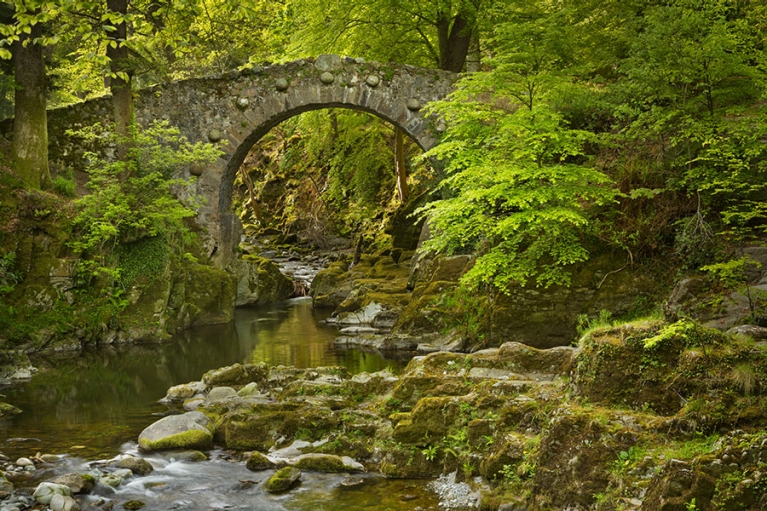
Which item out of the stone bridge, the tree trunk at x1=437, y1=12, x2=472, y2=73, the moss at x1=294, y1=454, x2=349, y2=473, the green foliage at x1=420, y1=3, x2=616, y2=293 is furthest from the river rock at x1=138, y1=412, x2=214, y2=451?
the tree trunk at x1=437, y1=12, x2=472, y2=73

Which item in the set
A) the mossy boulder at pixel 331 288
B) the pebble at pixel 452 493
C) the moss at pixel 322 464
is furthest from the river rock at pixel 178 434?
the mossy boulder at pixel 331 288

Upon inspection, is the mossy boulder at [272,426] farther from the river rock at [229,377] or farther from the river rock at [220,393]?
the river rock at [229,377]

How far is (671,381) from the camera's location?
514 centimetres

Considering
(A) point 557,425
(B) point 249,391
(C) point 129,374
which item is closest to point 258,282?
(C) point 129,374

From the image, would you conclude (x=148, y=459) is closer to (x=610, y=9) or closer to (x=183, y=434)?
(x=183, y=434)

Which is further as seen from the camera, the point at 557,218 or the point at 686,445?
the point at 557,218

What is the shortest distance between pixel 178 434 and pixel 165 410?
1844 millimetres

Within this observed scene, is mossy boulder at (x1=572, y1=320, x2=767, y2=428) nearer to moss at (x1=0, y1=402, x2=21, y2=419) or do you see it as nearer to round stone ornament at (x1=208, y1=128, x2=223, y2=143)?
moss at (x1=0, y1=402, x2=21, y2=419)

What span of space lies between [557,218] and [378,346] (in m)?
4.62

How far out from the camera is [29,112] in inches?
576

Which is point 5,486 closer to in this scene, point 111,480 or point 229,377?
point 111,480

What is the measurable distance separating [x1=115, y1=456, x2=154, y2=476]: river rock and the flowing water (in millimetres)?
115

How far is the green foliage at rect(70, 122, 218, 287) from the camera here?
45.9 feet

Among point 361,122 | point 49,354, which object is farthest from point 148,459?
point 361,122
